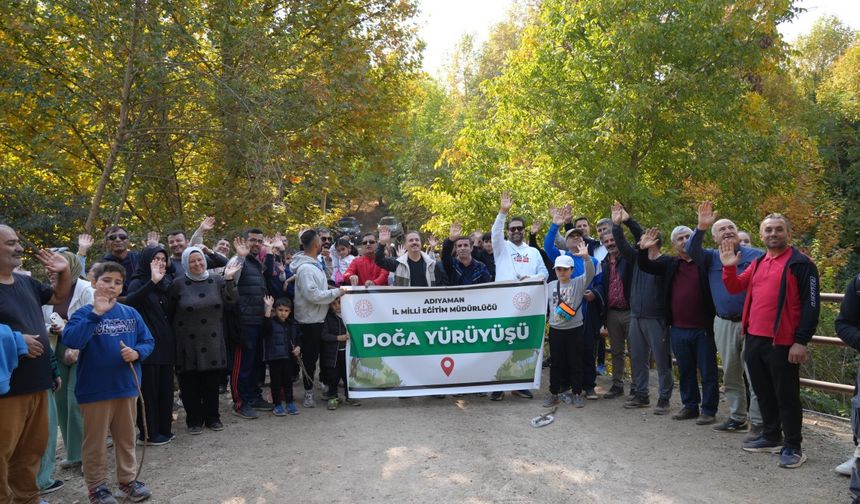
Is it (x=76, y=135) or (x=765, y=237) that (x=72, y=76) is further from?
(x=765, y=237)

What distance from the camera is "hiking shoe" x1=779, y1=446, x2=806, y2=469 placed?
18.9 feet

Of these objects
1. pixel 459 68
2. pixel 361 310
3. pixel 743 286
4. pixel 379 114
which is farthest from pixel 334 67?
pixel 459 68

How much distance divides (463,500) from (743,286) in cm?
343

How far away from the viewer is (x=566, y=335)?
8016 millimetres

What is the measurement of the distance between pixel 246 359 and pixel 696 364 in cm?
515

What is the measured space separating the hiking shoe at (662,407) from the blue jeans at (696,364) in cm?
26

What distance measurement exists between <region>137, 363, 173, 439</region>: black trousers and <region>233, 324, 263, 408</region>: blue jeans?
1073mm

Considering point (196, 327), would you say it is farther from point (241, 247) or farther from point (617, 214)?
point (617, 214)

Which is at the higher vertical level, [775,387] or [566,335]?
[566,335]

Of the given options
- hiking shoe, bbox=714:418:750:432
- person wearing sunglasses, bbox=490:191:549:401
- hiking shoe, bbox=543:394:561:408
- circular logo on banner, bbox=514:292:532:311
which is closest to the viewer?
hiking shoe, bbox=714:418:750:432

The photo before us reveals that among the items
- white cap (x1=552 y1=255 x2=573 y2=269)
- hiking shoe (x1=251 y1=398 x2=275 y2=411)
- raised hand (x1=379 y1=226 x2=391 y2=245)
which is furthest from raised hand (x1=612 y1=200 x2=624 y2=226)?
hiking shoe (x1=251 y1=398 x2=275 y2=411)

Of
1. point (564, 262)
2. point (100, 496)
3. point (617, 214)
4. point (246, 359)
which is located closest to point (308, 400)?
point (246, 359)

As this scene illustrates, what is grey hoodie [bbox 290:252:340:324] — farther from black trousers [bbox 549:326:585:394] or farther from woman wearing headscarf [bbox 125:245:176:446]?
black trousers [bbox 549:326:585:394]

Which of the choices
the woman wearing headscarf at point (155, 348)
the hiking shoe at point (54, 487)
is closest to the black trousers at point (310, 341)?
the woman wearing headscarf at point (155, 348)
